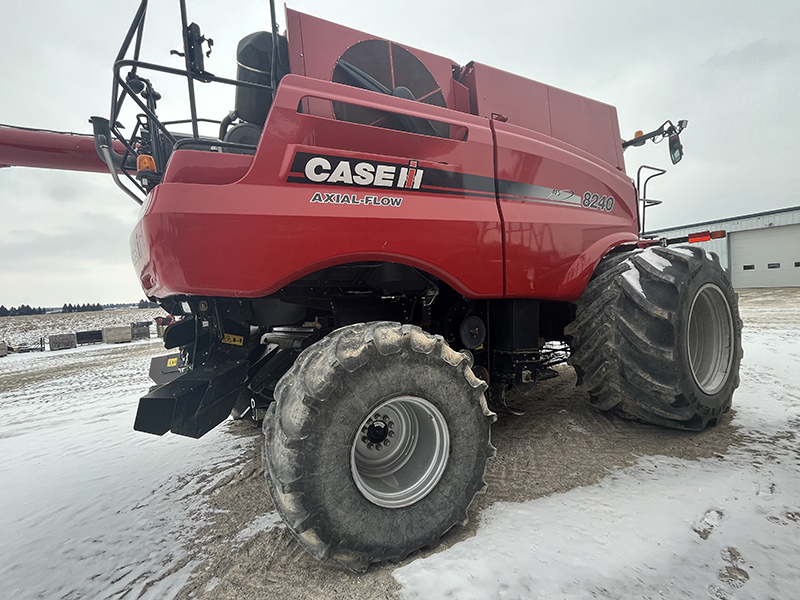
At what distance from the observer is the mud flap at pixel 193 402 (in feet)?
6.58

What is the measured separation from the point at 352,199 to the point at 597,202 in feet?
6.89

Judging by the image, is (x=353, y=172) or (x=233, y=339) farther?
(x=233, y=339)

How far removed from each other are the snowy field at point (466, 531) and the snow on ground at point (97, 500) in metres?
0.01

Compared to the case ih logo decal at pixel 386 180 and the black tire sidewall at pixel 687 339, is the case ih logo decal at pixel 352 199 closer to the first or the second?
the case ih logo decal at pixel 386 180

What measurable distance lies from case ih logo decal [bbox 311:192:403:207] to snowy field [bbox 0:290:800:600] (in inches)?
63.7

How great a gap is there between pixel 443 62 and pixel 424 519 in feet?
9.43

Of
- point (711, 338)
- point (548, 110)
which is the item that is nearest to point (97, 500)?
point (548, 110)

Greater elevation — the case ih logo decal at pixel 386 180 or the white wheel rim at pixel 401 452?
the case ih logo decal at pixel 386 180

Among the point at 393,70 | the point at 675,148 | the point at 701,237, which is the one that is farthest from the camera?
the point at 675,148

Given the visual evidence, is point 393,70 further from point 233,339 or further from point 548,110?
point 233,339

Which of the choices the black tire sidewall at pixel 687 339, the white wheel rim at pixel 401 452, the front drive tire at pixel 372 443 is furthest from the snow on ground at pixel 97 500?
the black tire sidewall at pixel 687 339

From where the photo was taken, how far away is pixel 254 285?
6.15 feet

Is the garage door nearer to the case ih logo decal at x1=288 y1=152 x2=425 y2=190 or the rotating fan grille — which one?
the rotating fan grille

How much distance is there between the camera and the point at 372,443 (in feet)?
6.94
